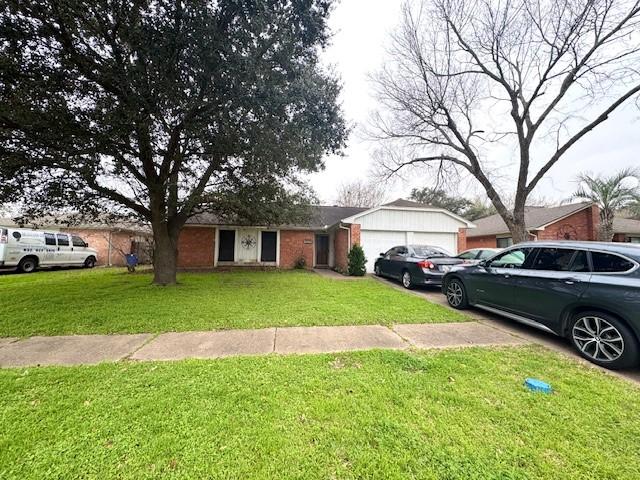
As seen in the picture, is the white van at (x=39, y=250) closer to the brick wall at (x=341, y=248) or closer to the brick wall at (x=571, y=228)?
the brick wall at (x=341, y=248)

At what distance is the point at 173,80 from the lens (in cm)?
541

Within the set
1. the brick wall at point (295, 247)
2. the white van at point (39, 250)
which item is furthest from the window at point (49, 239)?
the brick wall at point (295, 247)

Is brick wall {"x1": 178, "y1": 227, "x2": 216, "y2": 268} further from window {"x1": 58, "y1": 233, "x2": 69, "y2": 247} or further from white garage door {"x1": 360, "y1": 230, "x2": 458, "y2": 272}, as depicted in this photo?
white garage door {"x1": 360, "y1": 230, "x2": 458, "y2": 272}

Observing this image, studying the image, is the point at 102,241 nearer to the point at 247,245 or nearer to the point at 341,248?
the point at 247,245

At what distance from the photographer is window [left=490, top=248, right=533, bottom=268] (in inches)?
184

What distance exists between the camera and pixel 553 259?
4234mm

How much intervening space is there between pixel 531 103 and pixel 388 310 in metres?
9.96

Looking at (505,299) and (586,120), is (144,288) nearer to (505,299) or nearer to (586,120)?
(505,299)

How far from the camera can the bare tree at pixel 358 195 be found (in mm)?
28981

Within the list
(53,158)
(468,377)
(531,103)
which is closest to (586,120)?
(531,103)

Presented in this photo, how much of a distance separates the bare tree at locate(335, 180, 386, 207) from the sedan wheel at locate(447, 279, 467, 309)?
2296 centimetres

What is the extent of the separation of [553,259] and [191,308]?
6.71m

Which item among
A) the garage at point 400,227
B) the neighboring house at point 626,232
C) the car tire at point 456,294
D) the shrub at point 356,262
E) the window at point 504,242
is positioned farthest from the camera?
the window at point 504,242

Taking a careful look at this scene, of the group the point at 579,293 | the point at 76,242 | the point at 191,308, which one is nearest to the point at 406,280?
the point at 579,293
